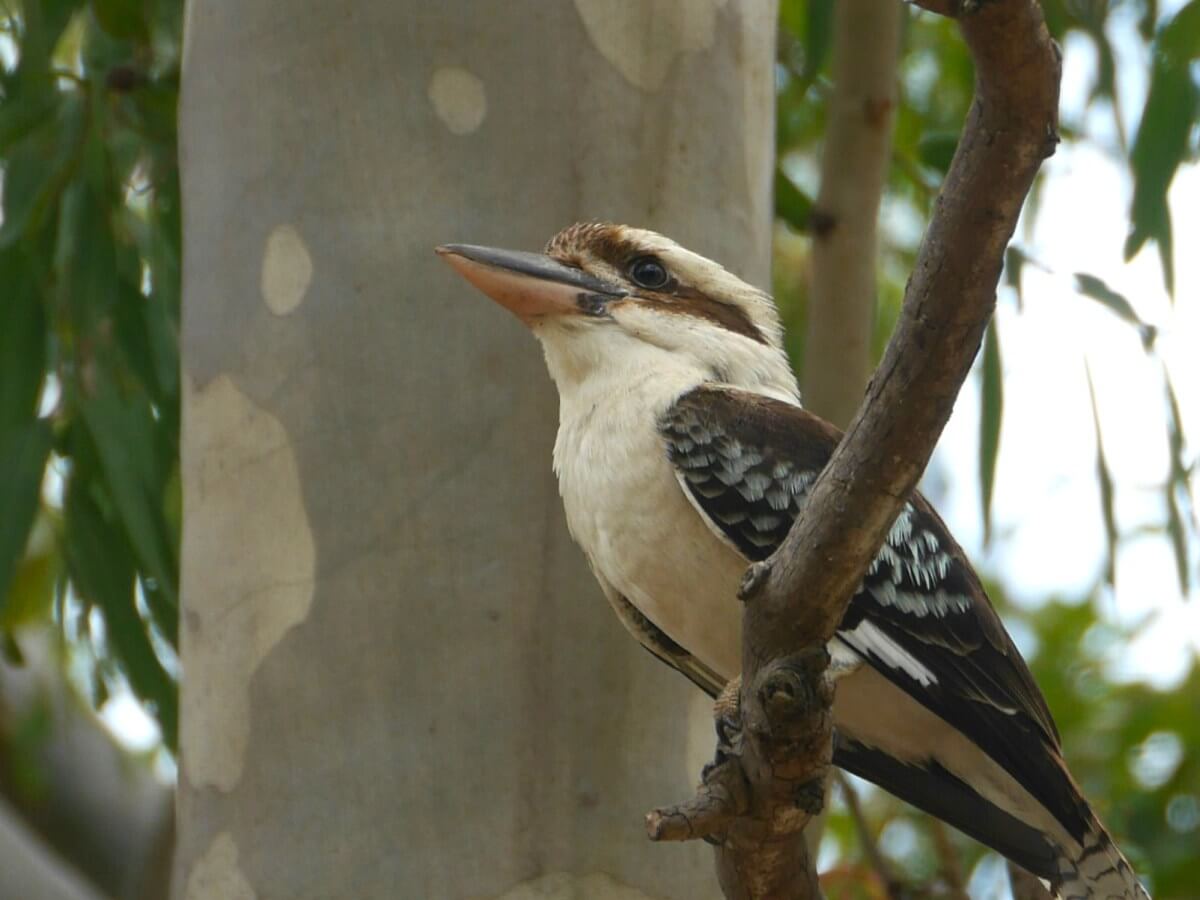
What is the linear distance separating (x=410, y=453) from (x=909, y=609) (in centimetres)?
54

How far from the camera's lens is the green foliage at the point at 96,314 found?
263 cm

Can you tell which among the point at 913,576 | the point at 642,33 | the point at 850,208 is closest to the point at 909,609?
the point at 913,576

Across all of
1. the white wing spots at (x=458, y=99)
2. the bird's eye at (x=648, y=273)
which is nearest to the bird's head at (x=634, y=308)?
the bird's eye at (x=648, y=273)

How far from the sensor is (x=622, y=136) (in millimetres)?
1998

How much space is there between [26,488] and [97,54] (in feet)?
2.36

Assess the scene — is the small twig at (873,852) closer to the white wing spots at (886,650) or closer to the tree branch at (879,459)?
the white wing spots at (886,650)

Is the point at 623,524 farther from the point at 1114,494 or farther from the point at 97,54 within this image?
the point at 97,54

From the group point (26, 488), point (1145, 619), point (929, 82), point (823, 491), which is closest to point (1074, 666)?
point (1145, 619)

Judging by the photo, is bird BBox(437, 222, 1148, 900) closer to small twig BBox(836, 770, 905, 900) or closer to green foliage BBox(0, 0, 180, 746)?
small twig BBox(836, 770, 905, 900)

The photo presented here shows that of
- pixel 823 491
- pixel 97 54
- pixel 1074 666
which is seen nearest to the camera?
pixel 823 491

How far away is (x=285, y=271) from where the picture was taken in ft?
6.36

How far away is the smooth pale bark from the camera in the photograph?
178 centimetres

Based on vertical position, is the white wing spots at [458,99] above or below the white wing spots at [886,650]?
above

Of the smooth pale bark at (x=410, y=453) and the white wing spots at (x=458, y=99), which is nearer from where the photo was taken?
the smooth pale bark at (x=410, y=453)
